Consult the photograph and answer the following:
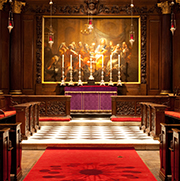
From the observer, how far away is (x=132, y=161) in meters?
5.38

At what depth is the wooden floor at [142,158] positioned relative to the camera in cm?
484

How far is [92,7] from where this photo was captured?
13.2 meters

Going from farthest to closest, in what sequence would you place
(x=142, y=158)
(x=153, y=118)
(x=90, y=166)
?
(x=153, y=118) → (x=142, y=158) → (x=90, y=166)

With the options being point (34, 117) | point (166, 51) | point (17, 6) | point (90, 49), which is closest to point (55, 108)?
point (34, 117)

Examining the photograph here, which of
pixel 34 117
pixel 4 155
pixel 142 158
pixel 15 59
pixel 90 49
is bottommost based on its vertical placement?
pixel 142 158

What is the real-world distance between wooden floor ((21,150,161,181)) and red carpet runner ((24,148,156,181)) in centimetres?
10

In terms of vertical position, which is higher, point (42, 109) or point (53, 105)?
point (53, 105)

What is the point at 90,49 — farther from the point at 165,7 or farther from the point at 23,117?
the point at 23,117

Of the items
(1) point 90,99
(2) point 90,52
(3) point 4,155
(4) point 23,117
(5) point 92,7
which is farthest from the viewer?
(2) point 90,52

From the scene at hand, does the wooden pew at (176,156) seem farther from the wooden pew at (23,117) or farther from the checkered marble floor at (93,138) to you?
the wooden pew at (23,117)

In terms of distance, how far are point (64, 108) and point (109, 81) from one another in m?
3.07

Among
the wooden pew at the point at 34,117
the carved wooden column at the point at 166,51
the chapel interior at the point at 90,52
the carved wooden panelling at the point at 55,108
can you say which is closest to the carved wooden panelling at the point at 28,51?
the chapel interior at the point at 90,52

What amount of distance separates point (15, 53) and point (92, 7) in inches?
156

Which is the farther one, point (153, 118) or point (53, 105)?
point (53, 105)
